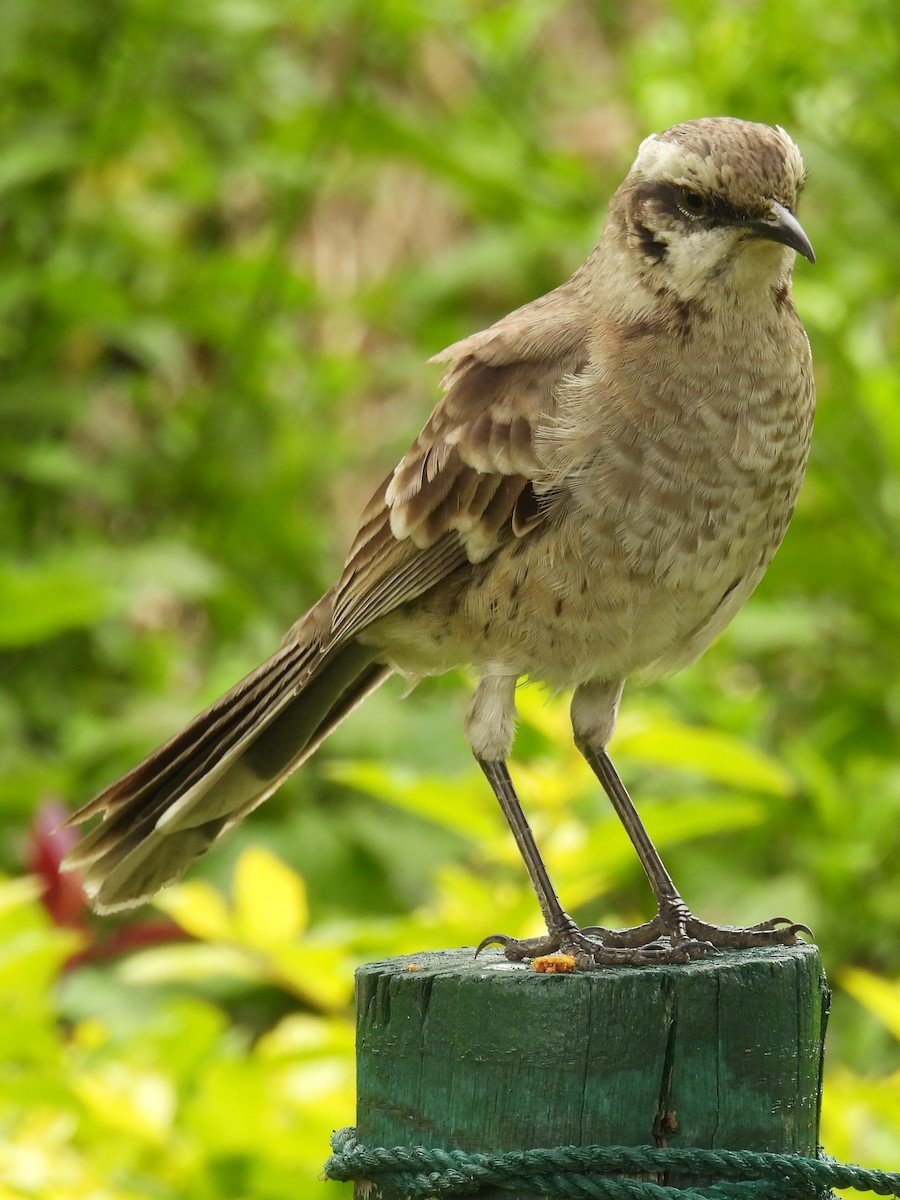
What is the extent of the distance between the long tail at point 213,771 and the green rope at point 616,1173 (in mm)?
1216

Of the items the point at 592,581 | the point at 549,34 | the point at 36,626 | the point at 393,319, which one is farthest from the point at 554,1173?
the point at 549,34

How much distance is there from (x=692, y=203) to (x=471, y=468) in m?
0.65

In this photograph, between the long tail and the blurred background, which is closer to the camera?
the long tail

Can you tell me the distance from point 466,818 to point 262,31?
330cm

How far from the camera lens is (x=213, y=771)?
340 centimetres

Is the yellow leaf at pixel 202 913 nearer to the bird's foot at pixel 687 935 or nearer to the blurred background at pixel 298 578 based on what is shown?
the blurred background at pixel 298 578

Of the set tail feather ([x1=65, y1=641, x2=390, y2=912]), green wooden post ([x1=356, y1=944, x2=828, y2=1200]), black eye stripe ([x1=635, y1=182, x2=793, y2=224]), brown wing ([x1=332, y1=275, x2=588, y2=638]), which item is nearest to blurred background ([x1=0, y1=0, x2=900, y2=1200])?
tail feather ([x1=65, y1=641, x2=390, y2=912])

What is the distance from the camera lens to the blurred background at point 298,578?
138 inches

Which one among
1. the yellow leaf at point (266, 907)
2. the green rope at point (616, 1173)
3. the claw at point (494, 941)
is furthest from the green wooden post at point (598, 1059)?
the yellow leaf at point (266, 907)

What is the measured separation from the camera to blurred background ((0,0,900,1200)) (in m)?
3.50

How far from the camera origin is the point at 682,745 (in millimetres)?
3646

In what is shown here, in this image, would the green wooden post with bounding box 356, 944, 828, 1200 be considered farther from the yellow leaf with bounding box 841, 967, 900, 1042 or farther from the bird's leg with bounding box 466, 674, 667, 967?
the yellow leaf with bounding box 841, 967, 900, 1042

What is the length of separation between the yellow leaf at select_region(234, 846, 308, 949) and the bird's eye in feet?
5.11

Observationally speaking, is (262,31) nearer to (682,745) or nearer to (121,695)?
(121,695)
